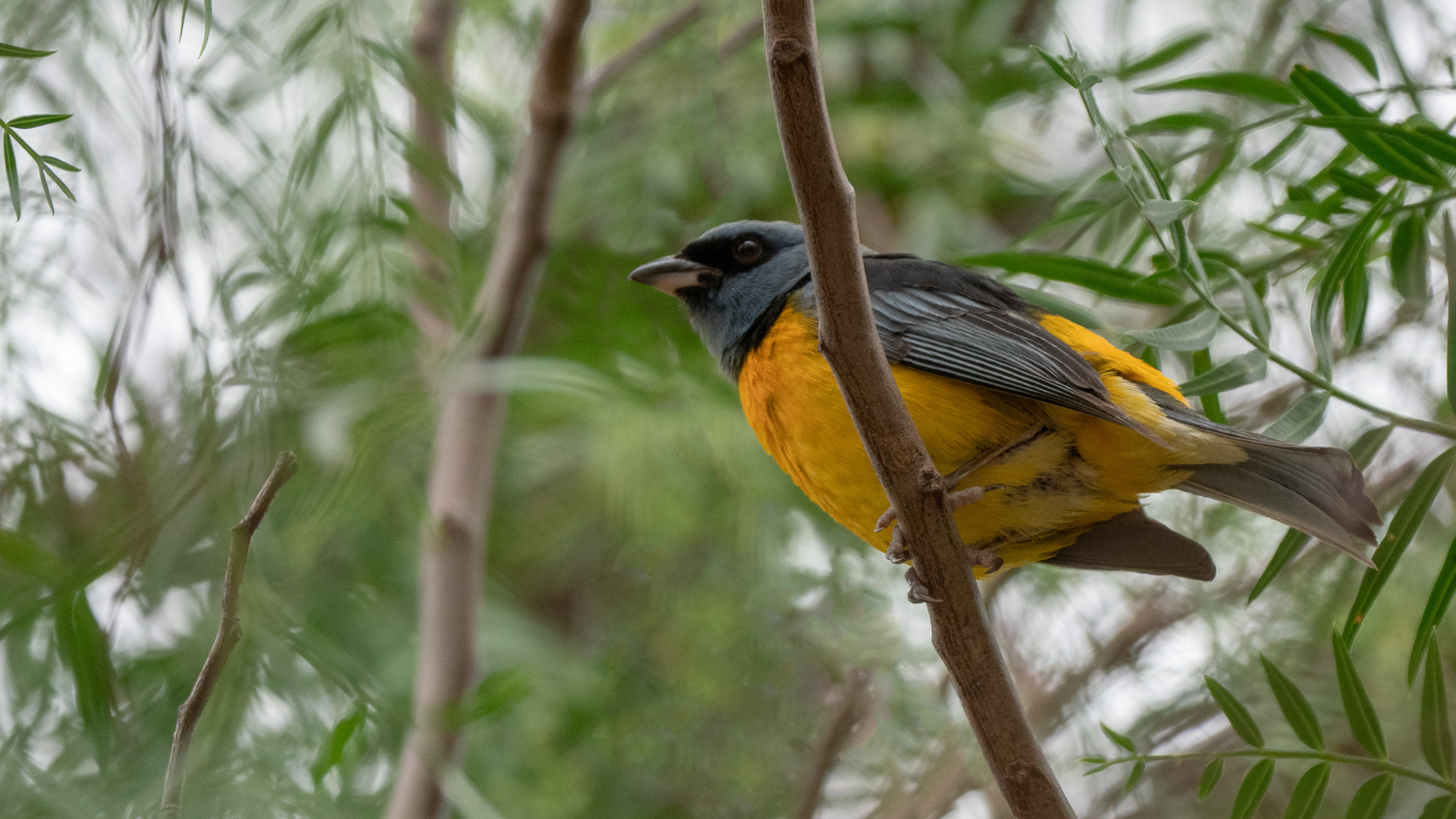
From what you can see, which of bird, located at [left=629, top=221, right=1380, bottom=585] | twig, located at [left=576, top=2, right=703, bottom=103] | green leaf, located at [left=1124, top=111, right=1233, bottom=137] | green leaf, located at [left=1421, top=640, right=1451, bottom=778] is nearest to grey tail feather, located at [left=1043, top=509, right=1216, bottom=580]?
bird, located at [left=629, top=221, right=1380, bottom=585]

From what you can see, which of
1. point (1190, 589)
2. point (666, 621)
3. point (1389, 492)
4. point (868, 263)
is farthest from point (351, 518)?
point (1389, 492)

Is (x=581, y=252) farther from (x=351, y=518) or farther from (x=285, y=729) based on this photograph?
(x=285, y=729)

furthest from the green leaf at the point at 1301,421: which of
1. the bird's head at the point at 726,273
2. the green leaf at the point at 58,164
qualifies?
the green leaf at the point at 58,164

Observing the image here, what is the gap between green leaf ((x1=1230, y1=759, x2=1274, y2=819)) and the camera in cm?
192

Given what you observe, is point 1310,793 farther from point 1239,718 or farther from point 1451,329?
point 1451,329

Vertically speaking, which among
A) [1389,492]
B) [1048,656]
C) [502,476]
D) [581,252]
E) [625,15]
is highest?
[625,15]

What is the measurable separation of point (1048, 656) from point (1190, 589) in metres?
0.46

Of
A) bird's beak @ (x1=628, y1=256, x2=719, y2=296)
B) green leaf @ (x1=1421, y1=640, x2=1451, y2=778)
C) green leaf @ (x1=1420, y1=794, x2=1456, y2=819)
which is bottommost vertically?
green leaf @ (x1=1420, y1=794, x2=1456, y2=819)

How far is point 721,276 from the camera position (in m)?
3.14

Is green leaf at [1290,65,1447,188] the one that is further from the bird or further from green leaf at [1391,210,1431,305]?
the bird

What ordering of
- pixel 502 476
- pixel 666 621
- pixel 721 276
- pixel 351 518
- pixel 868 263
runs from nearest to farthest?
pixel 351 518, pixel 868 263, pixel 721 276, pixel 666 621, pixel 502 476

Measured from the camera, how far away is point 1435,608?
6.13ft

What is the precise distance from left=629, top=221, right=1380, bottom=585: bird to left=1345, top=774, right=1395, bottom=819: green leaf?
0.41 metres

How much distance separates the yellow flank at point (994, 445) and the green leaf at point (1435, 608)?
1.67 ft
